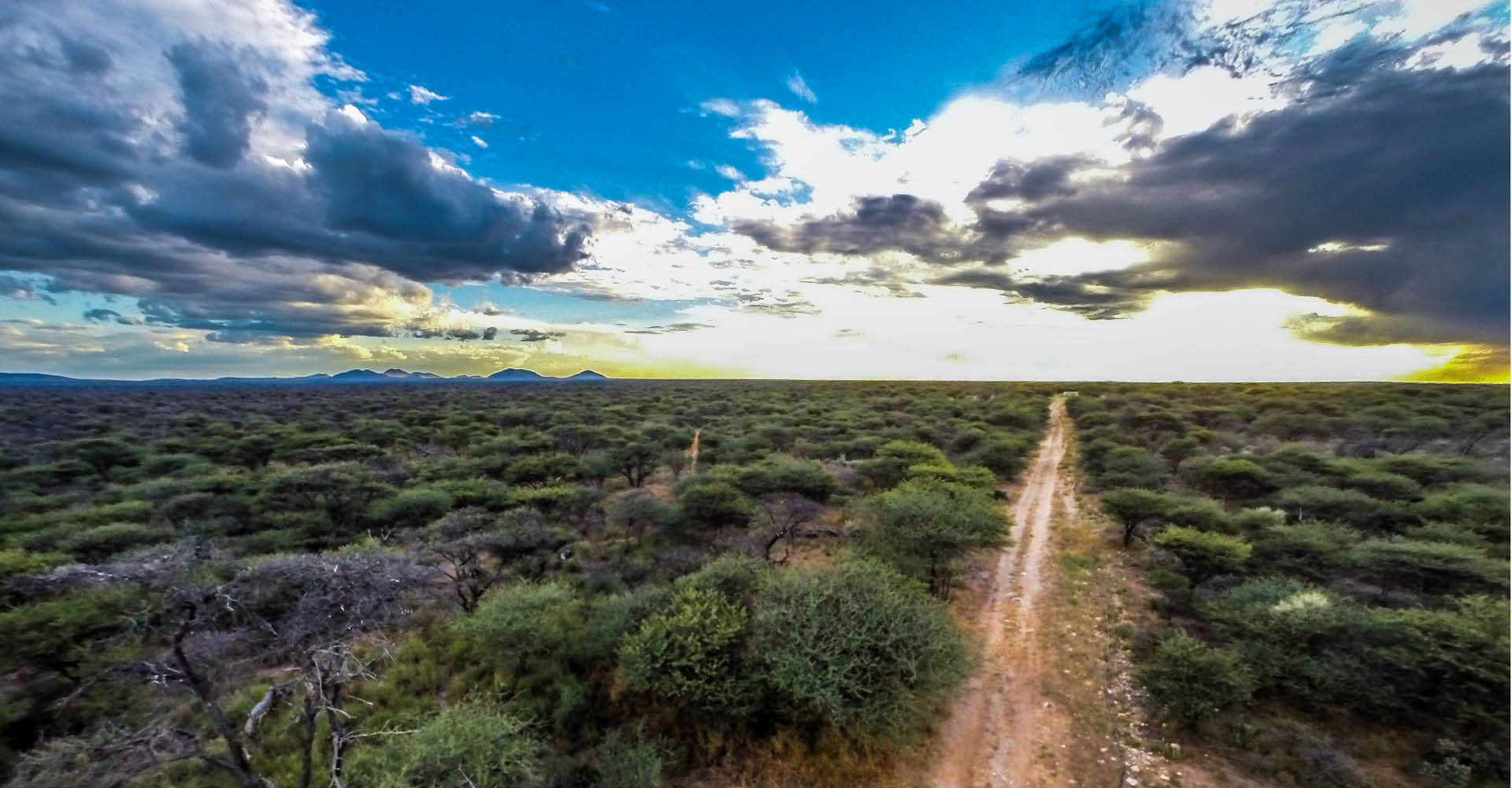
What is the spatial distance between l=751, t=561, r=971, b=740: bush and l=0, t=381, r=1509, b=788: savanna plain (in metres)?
0.07

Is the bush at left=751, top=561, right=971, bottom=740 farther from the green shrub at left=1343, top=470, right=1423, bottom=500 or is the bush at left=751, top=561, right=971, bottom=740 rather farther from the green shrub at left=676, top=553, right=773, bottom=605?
the green shrub at left=1343, top=470, right=1423, bottom=500

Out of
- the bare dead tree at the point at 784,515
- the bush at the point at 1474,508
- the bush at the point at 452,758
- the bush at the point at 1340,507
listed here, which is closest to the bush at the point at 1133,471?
the bush at the point at 1340,507

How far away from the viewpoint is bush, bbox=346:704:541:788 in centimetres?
866

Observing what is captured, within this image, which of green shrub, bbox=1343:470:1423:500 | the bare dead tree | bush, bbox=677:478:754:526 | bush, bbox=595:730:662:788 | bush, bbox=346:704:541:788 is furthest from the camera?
green shrub, bbox=1343:470:1423:500

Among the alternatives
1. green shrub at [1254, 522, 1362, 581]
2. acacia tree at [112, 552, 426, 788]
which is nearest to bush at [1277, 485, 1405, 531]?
green shrub at [1254, 522, 1362, 581]

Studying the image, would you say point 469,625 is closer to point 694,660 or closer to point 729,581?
point 694,660

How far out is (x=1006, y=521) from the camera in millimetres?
19125

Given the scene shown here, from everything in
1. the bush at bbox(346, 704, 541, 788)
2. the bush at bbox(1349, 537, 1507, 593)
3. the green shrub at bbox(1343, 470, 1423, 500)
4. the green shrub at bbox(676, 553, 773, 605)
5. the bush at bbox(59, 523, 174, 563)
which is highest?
the green shrub at bbox(1343, 470, 1423, 500)

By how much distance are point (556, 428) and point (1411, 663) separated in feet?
143

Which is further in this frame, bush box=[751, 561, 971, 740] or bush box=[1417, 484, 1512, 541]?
bush box=[1417, 484, 1512, 541]

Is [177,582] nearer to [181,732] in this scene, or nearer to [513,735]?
Answer: [181,732]

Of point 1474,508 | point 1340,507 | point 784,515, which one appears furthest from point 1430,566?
point 784,515

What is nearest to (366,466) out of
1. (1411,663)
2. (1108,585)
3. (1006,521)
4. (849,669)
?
(849,669)

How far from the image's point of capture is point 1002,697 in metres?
13.2
